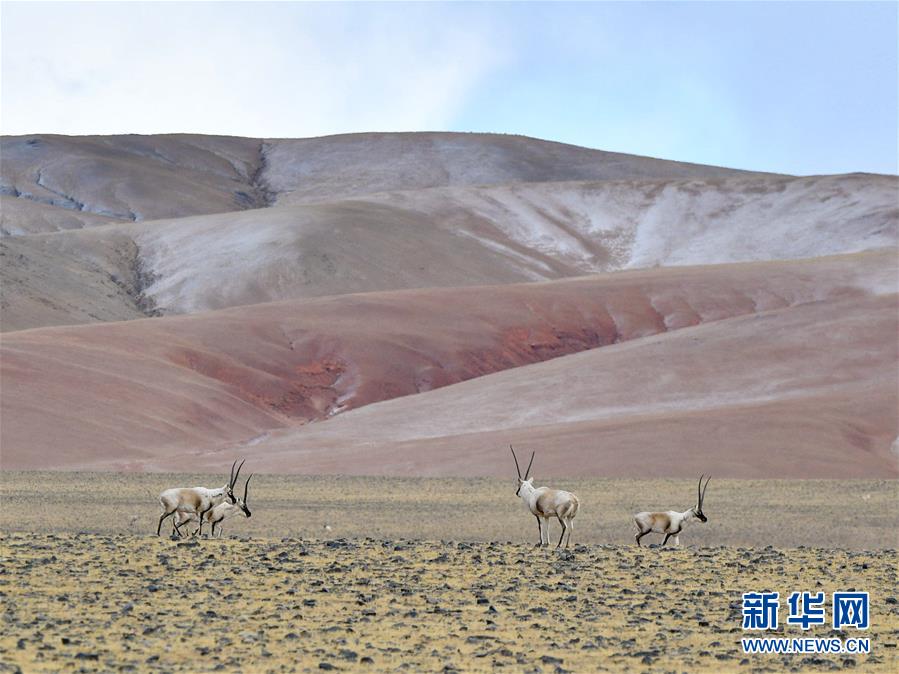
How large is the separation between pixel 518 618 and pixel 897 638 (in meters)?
3.35

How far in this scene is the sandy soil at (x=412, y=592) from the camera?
10867 mm

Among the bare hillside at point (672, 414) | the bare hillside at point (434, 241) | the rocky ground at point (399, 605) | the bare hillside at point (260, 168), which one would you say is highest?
the bare hillside at point (260, 168)

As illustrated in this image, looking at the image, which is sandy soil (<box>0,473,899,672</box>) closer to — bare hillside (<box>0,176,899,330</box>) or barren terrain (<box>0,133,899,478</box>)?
barren terrain (<box>0,133,899,478</box>)

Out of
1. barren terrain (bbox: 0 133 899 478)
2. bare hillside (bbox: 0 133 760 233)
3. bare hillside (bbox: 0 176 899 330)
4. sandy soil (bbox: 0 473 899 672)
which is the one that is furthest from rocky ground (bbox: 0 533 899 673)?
bare hillside (bbox: 0 133 760 233)

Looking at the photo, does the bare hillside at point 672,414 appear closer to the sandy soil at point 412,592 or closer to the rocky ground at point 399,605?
the sandy soil at point 412,592

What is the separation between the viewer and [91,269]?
94.4m

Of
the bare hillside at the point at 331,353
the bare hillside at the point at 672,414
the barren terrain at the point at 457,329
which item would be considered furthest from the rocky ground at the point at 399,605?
the bare hillside at the point at 331,353

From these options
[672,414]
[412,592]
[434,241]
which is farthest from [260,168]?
[412,592]

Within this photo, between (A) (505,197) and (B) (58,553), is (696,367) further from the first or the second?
(A) (505,197)

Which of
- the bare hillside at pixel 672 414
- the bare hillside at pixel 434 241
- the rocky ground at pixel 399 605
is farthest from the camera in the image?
the bare hillside at pixel 434 241

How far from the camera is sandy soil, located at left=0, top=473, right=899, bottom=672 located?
35.7 ft

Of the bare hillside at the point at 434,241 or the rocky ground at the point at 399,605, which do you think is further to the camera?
the bare hillside at the point at 434,241

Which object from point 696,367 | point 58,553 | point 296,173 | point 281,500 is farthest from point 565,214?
point 58,553

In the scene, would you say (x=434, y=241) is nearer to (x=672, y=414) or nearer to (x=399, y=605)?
(x=672, y=414)
